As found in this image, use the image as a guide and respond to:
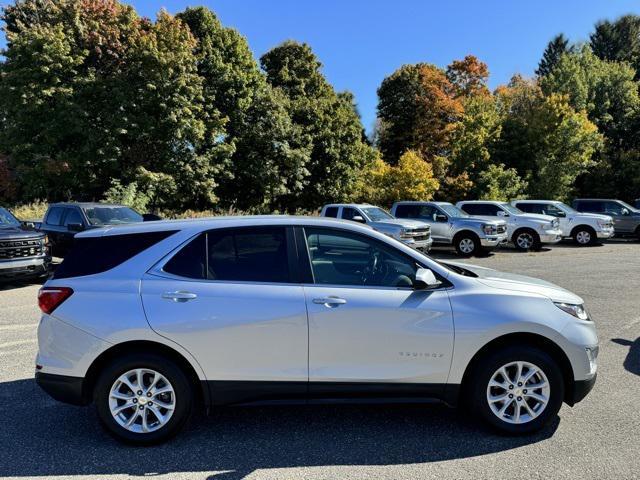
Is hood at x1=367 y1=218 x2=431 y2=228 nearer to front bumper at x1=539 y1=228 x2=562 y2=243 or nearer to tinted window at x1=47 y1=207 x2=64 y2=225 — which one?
front bumper at x1=539 y1=228 x2=562 y2=243

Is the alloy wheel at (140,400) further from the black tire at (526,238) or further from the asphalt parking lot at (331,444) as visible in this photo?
the black tire at (526,238)

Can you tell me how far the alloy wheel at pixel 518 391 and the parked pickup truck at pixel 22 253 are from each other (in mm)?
9737

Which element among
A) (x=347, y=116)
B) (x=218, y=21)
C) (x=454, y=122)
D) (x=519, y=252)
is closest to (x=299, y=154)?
(x=347, y=116)

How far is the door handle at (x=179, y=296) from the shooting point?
3658 millimetres

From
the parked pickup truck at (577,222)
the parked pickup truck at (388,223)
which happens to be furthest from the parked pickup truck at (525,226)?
the parked pickup truck at (388,223)

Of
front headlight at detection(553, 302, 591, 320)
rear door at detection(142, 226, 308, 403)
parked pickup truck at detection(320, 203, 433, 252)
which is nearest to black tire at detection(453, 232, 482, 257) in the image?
parked pickup truck at detection(320, 203, 433, 252)

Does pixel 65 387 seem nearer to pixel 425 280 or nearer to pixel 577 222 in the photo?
pixel 425 280

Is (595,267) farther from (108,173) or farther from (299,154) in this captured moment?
(108,173)

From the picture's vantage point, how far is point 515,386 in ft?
12.5

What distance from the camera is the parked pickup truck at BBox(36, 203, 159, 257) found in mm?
12164

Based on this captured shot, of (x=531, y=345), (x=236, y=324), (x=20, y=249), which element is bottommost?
(x=20, y=249)

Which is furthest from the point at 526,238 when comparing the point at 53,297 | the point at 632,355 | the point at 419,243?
the point at 53,297

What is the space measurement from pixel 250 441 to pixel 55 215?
11474mm

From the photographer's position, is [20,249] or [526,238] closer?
[20,249]
